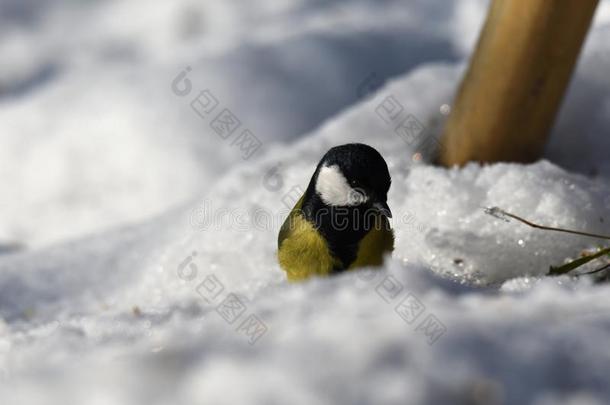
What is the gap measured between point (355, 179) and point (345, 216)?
0.26 ft

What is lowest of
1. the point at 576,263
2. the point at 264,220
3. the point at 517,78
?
the point at 576,263

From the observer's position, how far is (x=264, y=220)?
2189 mm

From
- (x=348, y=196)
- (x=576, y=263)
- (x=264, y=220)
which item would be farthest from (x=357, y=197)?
(x=264, y=220)

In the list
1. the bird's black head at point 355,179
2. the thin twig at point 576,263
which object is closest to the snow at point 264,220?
the thin twig at point 576,263

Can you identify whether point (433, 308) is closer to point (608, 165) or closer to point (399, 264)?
point (399, 264)

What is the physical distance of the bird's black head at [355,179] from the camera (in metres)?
1.53

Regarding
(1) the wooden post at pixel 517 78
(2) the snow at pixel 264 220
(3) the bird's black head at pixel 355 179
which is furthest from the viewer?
(1) the wooden post at pixel 517 78

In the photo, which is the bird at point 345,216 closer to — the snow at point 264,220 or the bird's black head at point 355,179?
the bird's black head at point 355,179

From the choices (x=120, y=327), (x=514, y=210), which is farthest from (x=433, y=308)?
(x=514, y=210)

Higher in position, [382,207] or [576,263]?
[382,207]

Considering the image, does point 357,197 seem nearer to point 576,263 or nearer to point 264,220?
point 576,263

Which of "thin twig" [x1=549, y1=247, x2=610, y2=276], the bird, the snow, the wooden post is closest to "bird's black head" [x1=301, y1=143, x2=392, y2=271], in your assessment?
the bird

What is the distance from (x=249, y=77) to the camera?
12.5 feet

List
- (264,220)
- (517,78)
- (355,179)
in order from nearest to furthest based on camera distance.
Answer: (355,179) → (517,78) → (264,220)
